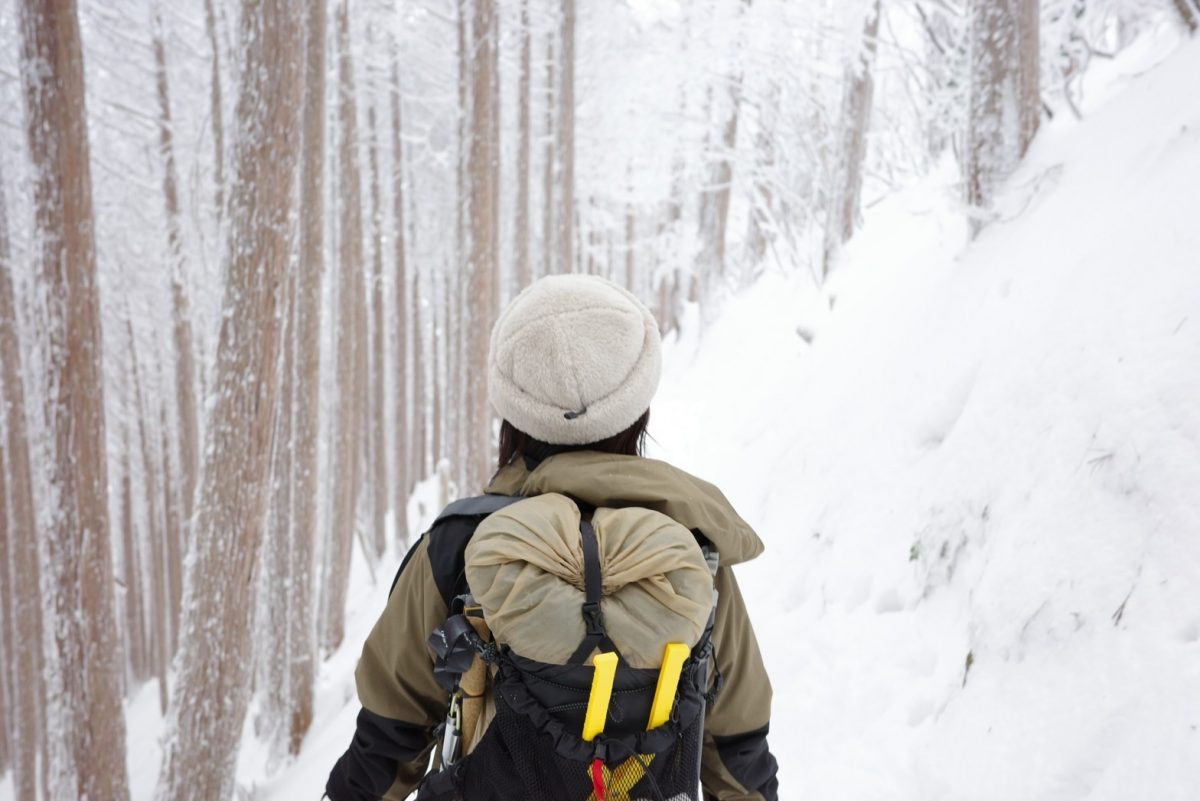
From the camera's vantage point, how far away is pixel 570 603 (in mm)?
1271

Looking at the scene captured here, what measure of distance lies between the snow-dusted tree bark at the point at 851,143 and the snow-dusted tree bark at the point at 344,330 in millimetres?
6799

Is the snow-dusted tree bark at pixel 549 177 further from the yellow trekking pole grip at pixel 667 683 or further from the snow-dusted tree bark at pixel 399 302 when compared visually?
the yellow trekking pole grip at pixel 667 683

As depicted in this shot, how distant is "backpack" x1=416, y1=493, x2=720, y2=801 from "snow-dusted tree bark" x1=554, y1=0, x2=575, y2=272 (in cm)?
1093

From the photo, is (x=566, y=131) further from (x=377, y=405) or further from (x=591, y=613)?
(x=591, y=613)

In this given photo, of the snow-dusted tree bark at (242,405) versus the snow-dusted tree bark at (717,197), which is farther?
the snow-dusted tree bark at (717,197)

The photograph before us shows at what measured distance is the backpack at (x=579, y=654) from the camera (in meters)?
1.28

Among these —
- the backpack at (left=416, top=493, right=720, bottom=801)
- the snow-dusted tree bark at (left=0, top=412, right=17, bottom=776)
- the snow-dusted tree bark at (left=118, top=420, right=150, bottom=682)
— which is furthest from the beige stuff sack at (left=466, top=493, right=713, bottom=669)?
the snow-dusted tree bark at (left=118, top=420, right=150, bottom=682)

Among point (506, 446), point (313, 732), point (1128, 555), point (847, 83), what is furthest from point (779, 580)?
point (847, 83)

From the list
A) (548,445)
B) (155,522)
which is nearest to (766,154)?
(548,445)

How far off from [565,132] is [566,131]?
23mm

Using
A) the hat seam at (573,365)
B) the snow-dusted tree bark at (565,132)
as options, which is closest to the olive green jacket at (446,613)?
the hat seam at (573,365)

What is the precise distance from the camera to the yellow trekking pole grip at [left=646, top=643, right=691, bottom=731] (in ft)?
4.26

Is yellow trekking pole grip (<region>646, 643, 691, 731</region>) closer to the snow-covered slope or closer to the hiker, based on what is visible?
the hiker

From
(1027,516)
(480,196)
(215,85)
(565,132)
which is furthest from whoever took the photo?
(565,132)
